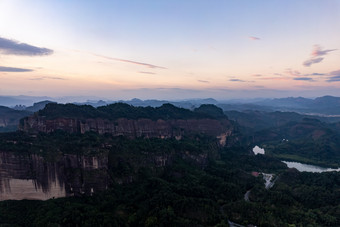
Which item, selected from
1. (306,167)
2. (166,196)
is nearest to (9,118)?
(166,196)

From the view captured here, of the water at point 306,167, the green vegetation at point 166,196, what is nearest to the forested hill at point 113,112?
the green vegetation at point 166,196

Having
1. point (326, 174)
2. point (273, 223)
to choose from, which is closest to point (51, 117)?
point (273, 223)

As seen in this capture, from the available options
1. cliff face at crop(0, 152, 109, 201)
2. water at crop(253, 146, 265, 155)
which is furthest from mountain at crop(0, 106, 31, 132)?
water at crop(253, 146, 265, 155)

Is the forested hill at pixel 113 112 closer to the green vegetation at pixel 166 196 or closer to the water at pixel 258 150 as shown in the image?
the green vegetation at pixel 166 196

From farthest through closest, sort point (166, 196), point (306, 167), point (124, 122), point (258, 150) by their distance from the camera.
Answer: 1. point (258, 150)
2. point (306, 167)
3. point (124, 122)
4. point (166, 196)

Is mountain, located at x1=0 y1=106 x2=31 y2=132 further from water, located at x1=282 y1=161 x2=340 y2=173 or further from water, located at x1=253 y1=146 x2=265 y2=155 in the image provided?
water, located at x1=282 y1=161 x2=340 y2=173

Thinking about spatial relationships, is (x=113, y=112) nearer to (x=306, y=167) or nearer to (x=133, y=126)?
(x=133, y=126)

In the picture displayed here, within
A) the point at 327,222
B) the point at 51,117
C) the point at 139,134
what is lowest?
the point at 327,222

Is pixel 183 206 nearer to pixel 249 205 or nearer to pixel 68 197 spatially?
pixel 249 205
